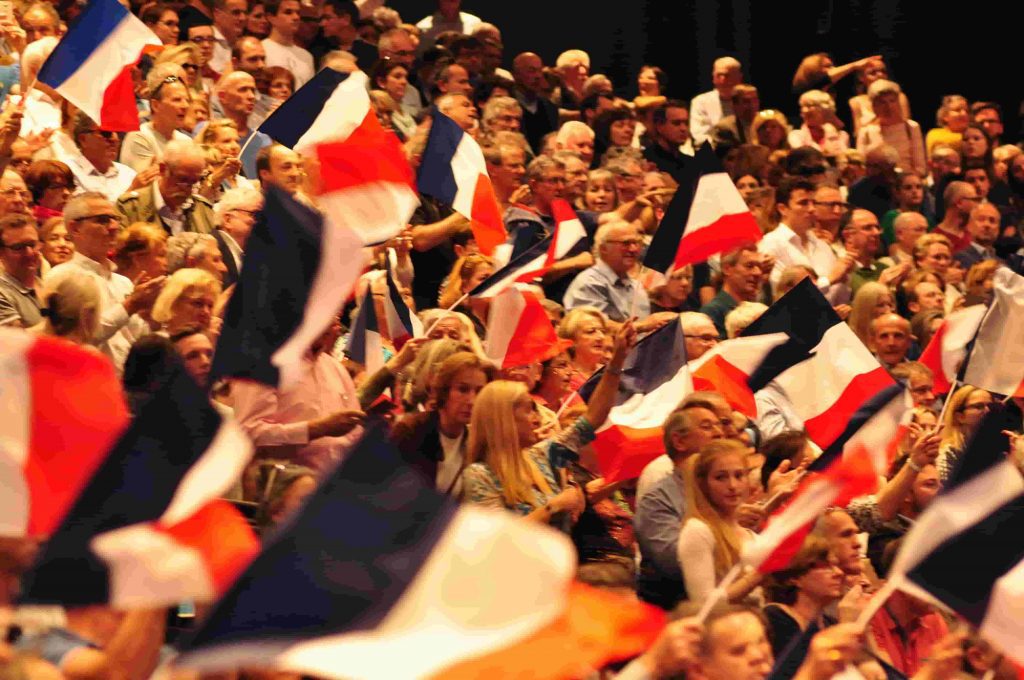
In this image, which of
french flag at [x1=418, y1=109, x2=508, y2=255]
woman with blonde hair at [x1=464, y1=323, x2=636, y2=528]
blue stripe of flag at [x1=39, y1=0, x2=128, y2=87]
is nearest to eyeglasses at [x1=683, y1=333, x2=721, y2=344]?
french flag at [x1=418, y1=109, x2=508, y2=255]

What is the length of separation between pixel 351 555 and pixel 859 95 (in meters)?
11.7

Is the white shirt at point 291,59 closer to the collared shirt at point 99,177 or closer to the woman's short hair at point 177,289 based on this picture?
the collared shirt at point 99,177

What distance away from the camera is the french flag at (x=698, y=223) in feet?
29.9

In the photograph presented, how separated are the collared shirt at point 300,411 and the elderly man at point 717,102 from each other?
743cm

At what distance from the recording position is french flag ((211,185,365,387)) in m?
5.76

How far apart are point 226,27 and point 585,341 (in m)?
4.47

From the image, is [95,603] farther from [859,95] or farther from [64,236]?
[859,95]

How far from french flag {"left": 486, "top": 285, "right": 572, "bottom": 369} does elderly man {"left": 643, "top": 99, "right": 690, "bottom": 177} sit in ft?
16.8

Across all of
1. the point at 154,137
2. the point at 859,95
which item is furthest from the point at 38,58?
the point at 859,95

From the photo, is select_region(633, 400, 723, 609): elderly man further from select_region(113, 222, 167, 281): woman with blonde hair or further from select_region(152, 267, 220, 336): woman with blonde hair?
select_region(113, 222, 167, 281): woman with blonde hair

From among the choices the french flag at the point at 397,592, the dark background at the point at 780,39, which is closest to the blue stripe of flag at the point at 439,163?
the french flag at the point at 397,592

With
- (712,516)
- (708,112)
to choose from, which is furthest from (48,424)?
(708,112)

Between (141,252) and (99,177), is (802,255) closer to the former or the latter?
(99,177)

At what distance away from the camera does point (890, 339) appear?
9.57 meters
